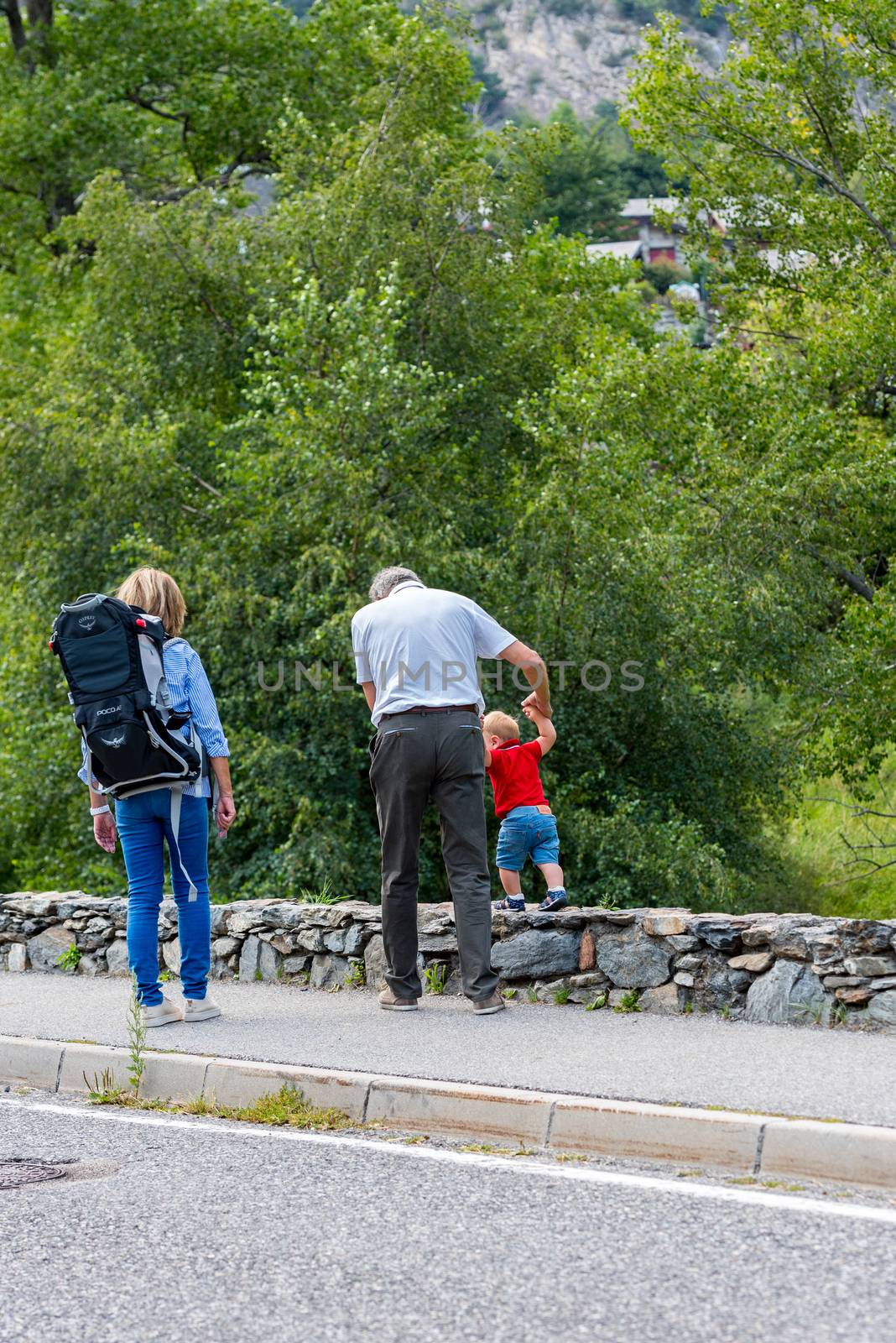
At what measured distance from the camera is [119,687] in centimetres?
676

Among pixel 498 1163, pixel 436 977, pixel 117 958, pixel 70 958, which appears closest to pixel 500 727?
pixel 436 977

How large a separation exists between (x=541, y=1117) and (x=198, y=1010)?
2.64 metres

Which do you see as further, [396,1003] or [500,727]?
[500,727]

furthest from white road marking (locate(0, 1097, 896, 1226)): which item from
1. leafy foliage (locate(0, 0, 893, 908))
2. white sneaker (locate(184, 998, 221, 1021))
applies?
leafy foliage (locate(0, 0, 893, 908))

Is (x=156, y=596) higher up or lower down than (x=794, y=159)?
lower down

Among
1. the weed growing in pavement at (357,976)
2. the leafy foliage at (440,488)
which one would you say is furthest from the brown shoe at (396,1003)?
the leafy foliage at (440,488)

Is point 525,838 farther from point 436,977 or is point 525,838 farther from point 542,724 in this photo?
point 542,724

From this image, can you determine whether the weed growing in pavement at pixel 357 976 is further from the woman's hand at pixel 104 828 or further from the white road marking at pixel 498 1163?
the white road marking at pixel 498 1163

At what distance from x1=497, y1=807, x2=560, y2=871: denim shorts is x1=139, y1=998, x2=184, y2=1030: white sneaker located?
6.96ft

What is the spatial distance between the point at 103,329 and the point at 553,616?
8.03 metres

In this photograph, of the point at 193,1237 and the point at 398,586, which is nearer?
the point at 193,1237

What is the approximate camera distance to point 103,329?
19250 mm

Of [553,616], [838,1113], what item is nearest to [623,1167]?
[838,1113]

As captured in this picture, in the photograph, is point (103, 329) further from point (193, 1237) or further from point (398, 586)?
point (193, 1237)
